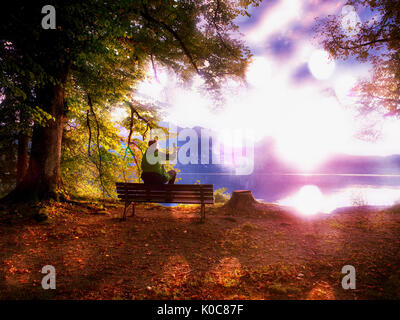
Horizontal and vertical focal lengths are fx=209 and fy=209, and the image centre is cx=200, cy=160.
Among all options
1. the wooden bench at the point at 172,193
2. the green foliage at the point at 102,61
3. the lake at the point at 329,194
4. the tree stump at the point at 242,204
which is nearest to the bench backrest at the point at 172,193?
the wooden bench at the point at 172,193

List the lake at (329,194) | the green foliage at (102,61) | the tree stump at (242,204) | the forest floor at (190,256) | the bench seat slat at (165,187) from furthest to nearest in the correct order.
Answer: the lake at (329,194) → the tree stump at (242,204) → the bench seat slat at (165,187) → the green foliage at (102,61) → the forest floor at (190,256)

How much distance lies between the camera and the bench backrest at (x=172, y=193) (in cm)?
645

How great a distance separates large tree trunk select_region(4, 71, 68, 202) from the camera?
641 cm

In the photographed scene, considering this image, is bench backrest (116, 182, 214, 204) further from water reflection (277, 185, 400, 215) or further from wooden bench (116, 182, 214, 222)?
water reflection (277, 185, 400, 215)

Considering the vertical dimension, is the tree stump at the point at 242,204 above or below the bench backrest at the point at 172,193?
below

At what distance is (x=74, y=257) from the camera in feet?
13.2

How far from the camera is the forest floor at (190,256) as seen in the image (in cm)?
300

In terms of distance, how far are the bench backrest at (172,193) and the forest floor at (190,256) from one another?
2.29 feet

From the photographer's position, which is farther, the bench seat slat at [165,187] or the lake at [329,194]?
the lake at [329,194]

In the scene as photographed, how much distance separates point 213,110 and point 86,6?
637 cm

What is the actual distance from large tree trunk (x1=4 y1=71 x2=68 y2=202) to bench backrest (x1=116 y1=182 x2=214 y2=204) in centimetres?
245

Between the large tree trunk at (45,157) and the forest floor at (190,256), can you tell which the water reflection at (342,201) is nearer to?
the forest floor at (190,256)

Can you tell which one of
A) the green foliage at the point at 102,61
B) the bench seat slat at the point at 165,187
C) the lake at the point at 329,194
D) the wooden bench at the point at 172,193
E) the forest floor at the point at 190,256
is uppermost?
the green foliage at the point at 102,61

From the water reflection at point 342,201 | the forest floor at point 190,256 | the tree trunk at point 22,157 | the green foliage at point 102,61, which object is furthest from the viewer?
the water reflection at point 342,201
